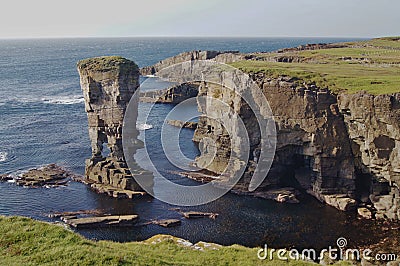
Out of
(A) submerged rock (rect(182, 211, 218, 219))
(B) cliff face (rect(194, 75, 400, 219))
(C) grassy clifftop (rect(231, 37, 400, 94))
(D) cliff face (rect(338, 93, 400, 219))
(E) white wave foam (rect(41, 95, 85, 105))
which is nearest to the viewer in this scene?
(D) cliff face (rect(338, 93, 400, 219))

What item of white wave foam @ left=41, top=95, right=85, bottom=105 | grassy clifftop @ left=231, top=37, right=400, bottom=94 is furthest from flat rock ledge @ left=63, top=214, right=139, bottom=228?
white wave foam @ left=41, top=95, right=85, bottom=105

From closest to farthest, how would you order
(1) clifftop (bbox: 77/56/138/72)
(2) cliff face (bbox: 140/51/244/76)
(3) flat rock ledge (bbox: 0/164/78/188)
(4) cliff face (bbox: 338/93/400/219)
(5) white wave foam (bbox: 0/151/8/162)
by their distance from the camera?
1. (4) cliff face (bbox: 338/93/400/219)
2. (3) flat rock ledge (bbox: 0/164/78/188)
3. (1) clifftop (bbox: 77/56/138/72)
4. (5) white wave foam (bbox: 0/151/8/162)
5. (2) cliff face (bbox: 140/51/244/76)

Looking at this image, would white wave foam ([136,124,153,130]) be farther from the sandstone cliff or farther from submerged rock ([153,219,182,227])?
submerged rock ([153,219,182,227])

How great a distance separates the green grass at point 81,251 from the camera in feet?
71.3

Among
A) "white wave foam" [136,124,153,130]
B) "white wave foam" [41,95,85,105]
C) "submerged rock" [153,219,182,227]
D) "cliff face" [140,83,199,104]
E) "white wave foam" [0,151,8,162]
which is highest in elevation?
"cliff face" [140,83,199,104]

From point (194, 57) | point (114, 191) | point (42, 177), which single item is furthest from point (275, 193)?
point (194, 57)

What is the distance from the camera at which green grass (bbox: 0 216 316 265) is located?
21.7m

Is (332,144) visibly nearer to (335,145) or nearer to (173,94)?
(335,145)

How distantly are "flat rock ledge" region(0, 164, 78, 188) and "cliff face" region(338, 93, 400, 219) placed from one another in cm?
3800

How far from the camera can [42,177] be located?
192ft

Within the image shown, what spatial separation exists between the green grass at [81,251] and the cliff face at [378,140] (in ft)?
83.9

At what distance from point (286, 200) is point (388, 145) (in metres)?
13.3

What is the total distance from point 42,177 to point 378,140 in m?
43.4

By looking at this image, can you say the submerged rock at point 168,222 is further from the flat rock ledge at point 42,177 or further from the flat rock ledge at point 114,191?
the flat rock ledge at point 42,177
